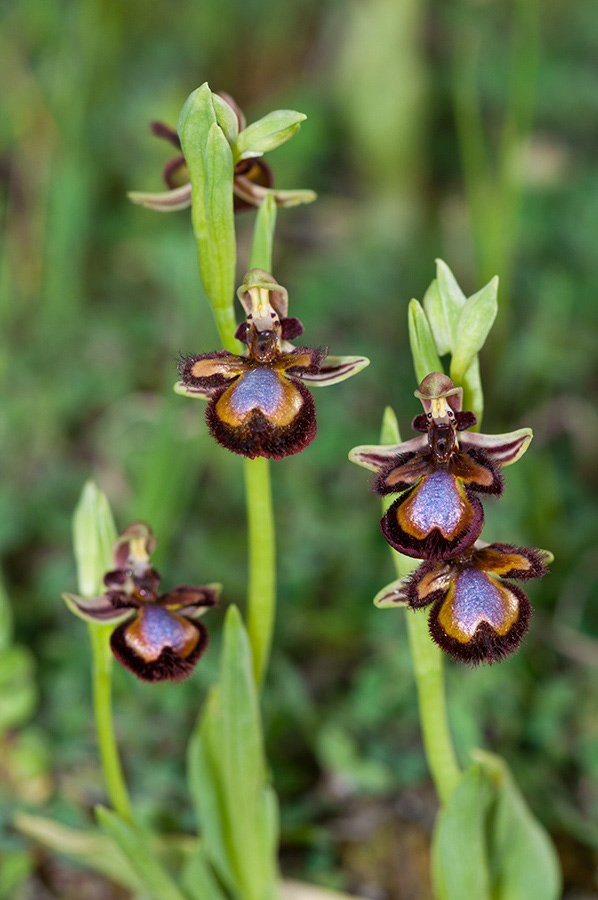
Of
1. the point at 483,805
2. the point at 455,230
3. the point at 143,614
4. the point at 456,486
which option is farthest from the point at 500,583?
the point at 455,230

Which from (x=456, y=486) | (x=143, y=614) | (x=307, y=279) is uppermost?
(x=307, y=279)

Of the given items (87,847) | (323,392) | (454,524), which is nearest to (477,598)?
(454,524)

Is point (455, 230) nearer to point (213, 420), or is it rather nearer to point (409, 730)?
point (409, 730)

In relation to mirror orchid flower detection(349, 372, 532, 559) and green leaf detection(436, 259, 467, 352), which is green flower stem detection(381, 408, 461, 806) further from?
green leaf detection(436, 259, 467, 352)

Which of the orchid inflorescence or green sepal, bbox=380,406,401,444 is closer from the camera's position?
the orchid inflorescence

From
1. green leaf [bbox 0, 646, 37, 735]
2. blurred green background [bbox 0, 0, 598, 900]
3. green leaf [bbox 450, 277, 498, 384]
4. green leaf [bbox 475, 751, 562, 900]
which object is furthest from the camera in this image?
blurred green background [bbox 0, 0, 598, 900]

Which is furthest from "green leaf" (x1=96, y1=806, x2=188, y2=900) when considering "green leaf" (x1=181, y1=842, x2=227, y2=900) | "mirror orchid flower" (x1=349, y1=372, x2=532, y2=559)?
"mirror orchid flower" (x1=349, y1=372, x2=532, y2=559)
